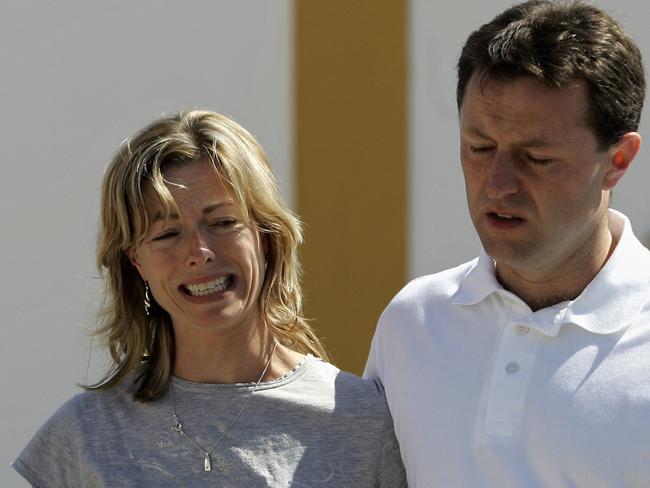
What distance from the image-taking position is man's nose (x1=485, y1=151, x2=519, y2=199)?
204 cm

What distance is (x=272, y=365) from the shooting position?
2424 mm

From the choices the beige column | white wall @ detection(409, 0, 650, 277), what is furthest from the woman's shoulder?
white wall @ detection(409, 0, 650, 277)

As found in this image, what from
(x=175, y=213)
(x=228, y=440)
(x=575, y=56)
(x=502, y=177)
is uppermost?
(x=575, y=56)

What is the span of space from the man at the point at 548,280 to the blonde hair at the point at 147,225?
1.34ft

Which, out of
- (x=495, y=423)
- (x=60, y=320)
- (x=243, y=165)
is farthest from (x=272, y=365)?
(x=60, y=320)

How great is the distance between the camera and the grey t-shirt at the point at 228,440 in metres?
2.28

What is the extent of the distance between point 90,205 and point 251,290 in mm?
1281

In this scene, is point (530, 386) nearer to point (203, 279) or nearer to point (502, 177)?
point (502, 177)

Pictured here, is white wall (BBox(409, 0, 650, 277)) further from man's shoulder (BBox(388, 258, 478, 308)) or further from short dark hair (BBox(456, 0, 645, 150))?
short dark hair (BBox(456, 0, 645, 150))

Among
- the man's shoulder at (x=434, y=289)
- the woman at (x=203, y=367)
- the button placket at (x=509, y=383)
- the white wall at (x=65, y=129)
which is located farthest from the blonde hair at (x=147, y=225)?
the white wall at (x=65, y=129)

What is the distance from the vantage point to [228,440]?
231 cm

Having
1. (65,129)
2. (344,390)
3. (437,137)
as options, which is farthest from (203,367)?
(437,137)

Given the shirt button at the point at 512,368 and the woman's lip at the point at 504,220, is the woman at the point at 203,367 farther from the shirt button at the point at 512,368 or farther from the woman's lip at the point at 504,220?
the woman's lip at the point at 504,220

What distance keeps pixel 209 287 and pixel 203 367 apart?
163mm
